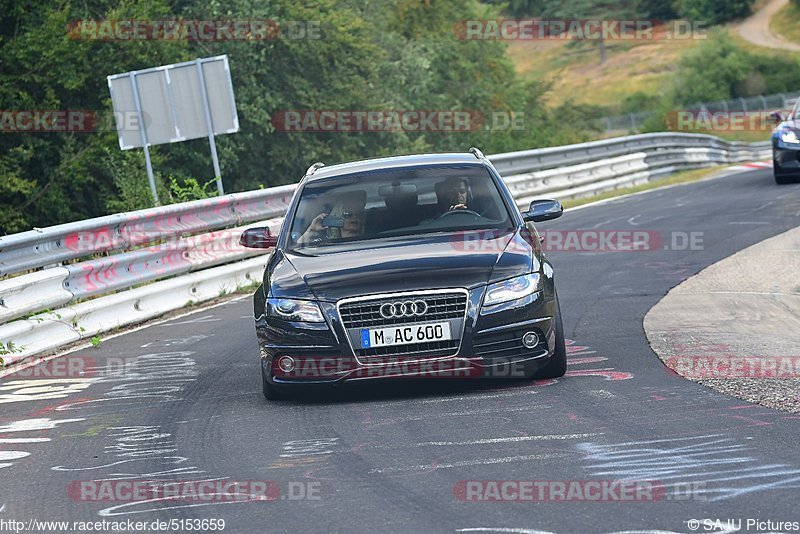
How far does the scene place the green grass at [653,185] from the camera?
26141 millimetres

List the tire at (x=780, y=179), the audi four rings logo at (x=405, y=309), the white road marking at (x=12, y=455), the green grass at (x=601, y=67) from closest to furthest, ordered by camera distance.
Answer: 1. the white road marking at (x=12, y=455)
2. the audi four rings logo at (x=405, y=309)
3. the tire at (x=780, y=179)
4. the green grass at (x=601, y=67)

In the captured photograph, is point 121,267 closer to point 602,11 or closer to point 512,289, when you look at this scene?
point 512,289

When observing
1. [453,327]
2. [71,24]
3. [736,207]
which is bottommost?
[736,207]

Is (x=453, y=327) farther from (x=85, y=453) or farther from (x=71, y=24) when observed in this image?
(x=71, y=24)

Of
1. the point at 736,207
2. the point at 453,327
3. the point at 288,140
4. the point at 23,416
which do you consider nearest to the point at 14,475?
the point at 23,416

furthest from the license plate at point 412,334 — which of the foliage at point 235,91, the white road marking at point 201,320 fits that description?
the foliage at point 235,91

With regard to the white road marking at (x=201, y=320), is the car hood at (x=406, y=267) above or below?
above

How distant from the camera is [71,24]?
29266 millimetres

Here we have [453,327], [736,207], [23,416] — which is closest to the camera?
[453,327]

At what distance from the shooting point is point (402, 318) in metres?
8.29

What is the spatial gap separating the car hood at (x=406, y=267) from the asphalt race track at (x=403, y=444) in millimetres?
720

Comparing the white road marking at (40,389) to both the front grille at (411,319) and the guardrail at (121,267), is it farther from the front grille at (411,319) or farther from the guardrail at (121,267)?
the front grille at (411,319)

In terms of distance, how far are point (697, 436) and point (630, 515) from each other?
1.56 metres

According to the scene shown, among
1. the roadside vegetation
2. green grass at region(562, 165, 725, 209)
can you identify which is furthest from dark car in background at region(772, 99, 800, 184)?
the roadside vegetation
